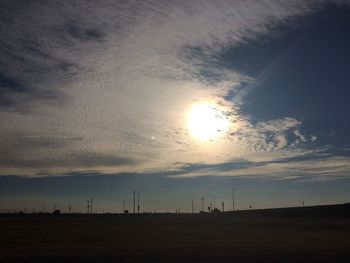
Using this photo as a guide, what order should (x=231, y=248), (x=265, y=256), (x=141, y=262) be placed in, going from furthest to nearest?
(x=231, y=248) < (x=265, y=256) < (x=141, y=262)

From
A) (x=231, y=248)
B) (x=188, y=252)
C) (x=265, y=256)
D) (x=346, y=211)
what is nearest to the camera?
(x=265, y=256)

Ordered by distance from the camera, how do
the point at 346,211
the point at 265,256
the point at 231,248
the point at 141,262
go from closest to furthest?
the point at 141,262 → the point at 265,256 → the point at 231,248 → the point at 346,211

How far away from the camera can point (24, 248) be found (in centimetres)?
3875

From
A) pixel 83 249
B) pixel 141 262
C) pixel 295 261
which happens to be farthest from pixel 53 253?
pixel 295 261

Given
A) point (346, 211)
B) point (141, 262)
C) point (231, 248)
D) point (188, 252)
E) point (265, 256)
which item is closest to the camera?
point (141, 262)

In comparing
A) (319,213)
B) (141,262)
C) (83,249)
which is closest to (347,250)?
(141,262)

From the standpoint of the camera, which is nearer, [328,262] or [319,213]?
[328,262]

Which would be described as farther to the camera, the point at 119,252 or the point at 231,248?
the point at 231,248

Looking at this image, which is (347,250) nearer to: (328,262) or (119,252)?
(328,262)

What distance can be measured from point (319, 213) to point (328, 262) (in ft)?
396

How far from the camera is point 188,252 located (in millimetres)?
35062

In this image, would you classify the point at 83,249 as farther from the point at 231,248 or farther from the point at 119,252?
the point at 231,248

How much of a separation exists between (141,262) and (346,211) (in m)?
128

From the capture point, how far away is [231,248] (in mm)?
37781
